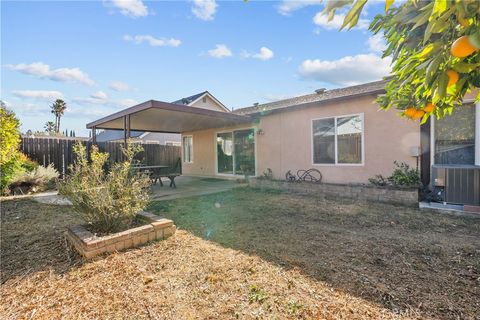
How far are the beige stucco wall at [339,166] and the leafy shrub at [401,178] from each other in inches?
6.5

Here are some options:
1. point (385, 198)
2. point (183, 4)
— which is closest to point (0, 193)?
point (183, 4)

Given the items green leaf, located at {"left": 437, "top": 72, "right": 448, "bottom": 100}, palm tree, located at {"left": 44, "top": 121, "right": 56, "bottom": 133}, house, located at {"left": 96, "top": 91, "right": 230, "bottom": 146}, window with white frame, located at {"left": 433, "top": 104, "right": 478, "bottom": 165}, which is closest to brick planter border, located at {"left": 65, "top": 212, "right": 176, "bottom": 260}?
green leaf, located at {"left": 437, "top": 72, "right": 448, "bottom": 100}

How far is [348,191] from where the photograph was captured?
673 cm

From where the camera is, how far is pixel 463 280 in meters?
2.46

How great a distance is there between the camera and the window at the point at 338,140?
23.6ft

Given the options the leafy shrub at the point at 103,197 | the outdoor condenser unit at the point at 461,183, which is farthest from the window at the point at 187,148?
the outdoor condenser unit at the point at 461,183

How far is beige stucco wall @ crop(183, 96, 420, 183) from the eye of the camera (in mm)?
6445

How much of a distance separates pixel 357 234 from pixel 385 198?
2862 mm

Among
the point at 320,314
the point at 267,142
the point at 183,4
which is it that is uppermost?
the point at 183,4

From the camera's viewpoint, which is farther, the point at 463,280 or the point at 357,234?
A: the point at 357,234

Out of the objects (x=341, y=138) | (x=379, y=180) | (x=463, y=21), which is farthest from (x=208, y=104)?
(x=463, y=21)

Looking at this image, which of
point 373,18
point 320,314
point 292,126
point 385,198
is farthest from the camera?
point 292,126

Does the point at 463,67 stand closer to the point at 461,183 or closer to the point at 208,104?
the point at 461,183

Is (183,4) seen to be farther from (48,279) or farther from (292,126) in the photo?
(48,279)
